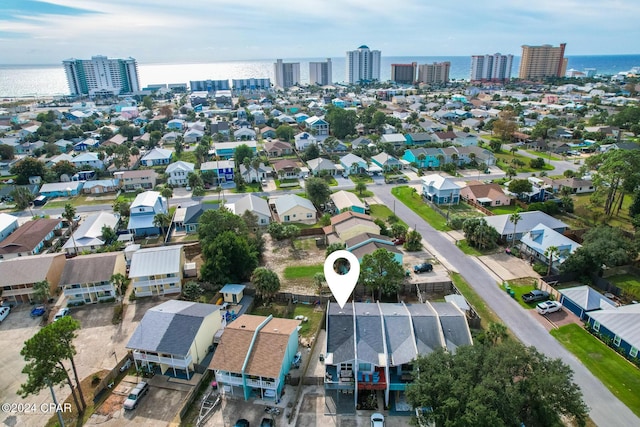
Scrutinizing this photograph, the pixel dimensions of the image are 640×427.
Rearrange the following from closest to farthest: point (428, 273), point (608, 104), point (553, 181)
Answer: point (428, 273)
point (553, 181)
point (608, 104)

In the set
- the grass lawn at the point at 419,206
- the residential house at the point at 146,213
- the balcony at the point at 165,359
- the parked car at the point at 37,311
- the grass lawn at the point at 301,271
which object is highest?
the residential house at the point at 146,213

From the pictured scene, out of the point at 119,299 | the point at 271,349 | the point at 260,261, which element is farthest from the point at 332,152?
the point at 271,349

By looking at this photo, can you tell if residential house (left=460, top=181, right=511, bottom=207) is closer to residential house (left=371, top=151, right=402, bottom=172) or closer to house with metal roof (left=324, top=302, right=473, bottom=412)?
residential house (left=371, top=151, right=402, bottom=172)

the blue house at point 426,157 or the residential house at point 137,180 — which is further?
the blue house at point 426,157

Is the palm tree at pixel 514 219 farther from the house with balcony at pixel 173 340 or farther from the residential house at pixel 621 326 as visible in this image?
the house with balcony at pixel 173 340

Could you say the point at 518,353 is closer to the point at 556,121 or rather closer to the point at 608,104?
the point at 556,121

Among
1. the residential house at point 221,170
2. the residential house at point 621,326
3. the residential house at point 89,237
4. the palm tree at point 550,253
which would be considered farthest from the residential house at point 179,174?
the residential house at point 621,326
